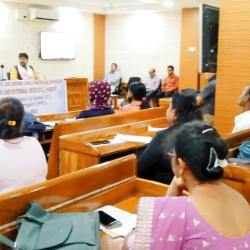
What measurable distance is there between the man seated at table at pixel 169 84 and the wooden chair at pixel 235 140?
697 centimetres

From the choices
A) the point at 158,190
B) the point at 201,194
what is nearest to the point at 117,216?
the point at 158,190

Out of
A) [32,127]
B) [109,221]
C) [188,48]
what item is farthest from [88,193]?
[188,48]

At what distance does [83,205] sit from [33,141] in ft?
1.96

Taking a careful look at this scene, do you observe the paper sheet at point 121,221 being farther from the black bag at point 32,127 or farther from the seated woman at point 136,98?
the seated woman at point 136,98

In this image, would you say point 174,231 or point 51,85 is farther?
point 51,85

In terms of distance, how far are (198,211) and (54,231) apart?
49cm

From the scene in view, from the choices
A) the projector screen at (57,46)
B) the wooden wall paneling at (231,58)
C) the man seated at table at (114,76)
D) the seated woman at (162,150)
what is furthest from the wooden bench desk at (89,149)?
the man seated at table at (114,76)

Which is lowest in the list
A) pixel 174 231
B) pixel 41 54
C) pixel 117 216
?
pixel 117 216

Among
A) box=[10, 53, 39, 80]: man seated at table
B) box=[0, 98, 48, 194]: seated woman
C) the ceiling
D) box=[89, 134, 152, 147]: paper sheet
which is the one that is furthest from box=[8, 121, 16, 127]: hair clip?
the ceiling

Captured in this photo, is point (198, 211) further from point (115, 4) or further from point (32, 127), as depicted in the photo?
point (115, 4)

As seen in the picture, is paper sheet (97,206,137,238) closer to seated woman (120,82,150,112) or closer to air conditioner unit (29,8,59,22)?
seated woman (120,82,150,112)

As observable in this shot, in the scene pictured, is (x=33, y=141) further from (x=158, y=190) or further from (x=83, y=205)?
(x=158, y=190)

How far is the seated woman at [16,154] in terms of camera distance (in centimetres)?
194

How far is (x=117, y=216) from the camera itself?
1.67 metres
